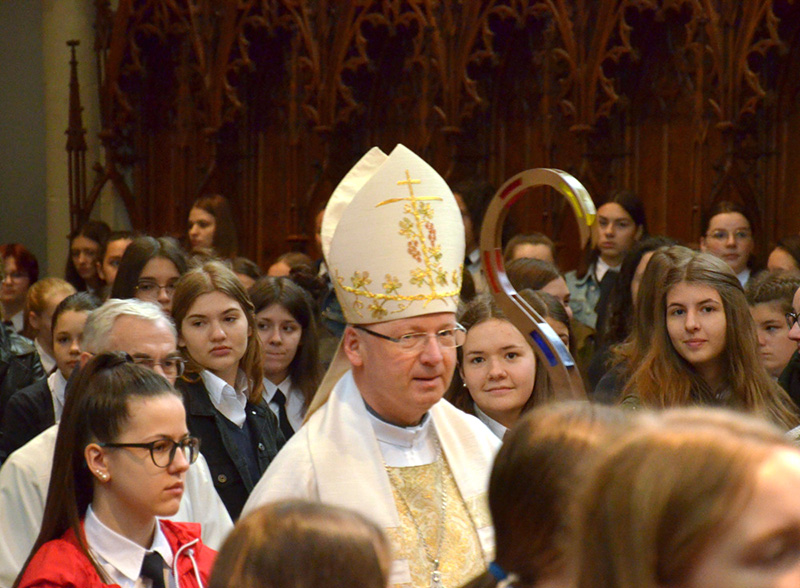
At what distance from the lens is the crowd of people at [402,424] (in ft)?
4.39

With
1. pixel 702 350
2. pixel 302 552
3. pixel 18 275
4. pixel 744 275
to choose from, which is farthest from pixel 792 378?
pixel 18 275

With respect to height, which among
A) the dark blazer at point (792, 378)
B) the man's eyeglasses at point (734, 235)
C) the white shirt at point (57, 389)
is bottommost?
the white shirt at point (57, 389)

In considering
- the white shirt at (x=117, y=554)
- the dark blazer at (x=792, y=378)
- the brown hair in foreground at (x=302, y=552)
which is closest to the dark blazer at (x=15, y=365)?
the white shirt at (x=117, y=554)

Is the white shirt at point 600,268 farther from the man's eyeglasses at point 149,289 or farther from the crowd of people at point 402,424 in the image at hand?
the man's eyeglasses at point 149,289

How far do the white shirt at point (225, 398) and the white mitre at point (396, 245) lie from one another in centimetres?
133

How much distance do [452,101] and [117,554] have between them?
233 inches

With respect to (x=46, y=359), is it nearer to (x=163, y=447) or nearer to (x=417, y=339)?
(x=163, y=447)

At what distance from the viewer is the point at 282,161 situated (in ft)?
32.0

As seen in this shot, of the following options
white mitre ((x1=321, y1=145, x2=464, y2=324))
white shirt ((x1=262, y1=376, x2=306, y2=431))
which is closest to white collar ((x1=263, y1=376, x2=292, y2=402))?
white shirt ((x1=262, y1=376, x2=306, y2=431))

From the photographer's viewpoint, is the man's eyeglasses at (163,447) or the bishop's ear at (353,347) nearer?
the man's eyeglasses at (163,447)

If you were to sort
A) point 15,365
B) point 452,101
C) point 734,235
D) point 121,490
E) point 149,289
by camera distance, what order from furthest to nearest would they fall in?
point 452,101, point 734,235, point 15,365, point 149,289, point 121,490

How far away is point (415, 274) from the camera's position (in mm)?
3311

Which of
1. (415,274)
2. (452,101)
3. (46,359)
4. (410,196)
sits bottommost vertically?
(46,359)

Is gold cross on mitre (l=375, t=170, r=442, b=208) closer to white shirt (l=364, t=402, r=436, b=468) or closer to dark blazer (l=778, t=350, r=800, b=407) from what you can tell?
white shirt (l=364, t=402, r=436, b=468)
